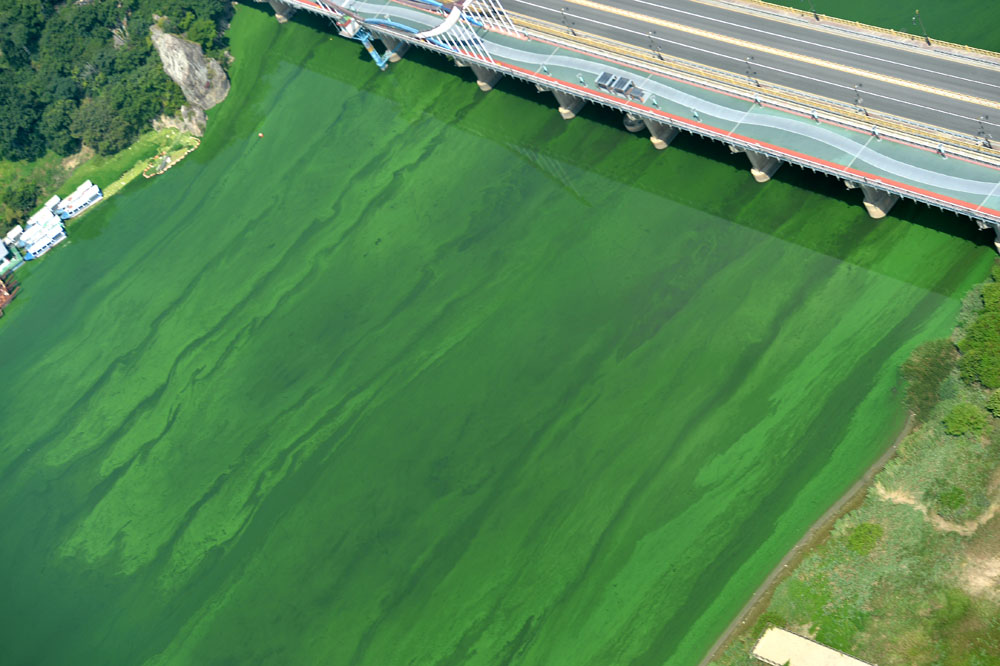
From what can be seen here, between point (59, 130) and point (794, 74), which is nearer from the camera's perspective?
point (794, 74)

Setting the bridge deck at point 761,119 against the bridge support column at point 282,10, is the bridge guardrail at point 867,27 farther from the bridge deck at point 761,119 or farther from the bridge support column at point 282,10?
the bridge support column at point 282,10

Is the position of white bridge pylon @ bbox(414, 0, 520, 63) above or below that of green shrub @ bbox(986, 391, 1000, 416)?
above

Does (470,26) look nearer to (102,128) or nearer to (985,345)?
(102,128)

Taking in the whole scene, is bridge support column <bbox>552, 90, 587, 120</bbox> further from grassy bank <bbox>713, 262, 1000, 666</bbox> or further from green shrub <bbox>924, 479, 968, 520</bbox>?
green shrub <bbox>924, 479, 968, 520</bbox>

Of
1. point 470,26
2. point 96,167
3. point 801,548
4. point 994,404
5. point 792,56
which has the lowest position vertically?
point 801,548

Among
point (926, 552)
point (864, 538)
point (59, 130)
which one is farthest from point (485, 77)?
point (926, 552)

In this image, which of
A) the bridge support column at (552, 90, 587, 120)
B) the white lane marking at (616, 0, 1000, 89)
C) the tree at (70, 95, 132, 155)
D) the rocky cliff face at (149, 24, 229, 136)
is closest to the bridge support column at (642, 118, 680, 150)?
the bridge support column at (552, 90, 587, 120)

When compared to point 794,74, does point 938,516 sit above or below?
below
